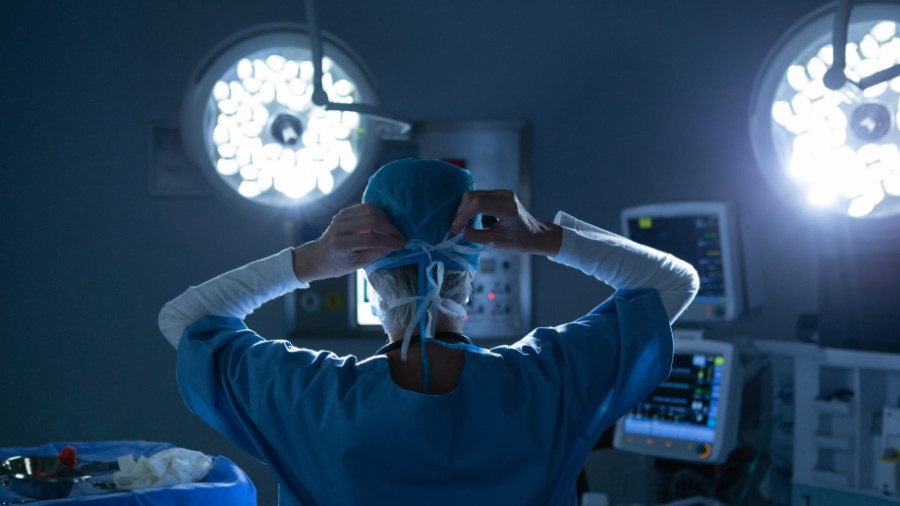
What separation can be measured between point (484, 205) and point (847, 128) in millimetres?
961

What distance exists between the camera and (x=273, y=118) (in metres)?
1.59

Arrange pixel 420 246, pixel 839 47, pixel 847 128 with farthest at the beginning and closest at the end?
pixel 847 128 → pixel 839 47 → pixel 420 246

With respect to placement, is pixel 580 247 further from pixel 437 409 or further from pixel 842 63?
pixel 842 63

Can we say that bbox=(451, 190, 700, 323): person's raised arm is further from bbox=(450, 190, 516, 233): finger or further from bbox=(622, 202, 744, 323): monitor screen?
bbox=(622, 202, 744, 323): monitor screen

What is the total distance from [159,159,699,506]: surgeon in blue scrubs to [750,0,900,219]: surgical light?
1.85 feet

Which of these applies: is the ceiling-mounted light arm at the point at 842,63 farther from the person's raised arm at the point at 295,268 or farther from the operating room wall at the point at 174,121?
the operating room wall at the point at 174,121

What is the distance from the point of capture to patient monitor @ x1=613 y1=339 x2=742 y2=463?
92.0 inches

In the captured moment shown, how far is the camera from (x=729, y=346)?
7.79 ft

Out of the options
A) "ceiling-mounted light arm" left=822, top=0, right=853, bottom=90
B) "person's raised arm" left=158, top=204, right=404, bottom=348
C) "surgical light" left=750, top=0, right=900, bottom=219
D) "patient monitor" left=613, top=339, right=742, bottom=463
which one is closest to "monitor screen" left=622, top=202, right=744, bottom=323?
"patient monitor" left=613, top=339, right=742, bottom=463

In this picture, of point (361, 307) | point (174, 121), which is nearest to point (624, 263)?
point (361, 307)

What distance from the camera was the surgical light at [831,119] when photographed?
63.7 inches

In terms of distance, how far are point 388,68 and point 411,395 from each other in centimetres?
214

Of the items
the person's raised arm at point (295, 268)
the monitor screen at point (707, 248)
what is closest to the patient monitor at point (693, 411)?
the monitor screen at point (707, 248)

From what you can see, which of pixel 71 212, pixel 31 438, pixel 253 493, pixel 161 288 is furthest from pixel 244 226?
pixel 253 493
